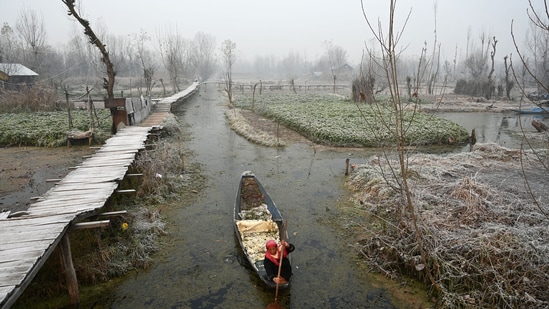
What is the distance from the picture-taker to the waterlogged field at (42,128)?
1407 centimetres

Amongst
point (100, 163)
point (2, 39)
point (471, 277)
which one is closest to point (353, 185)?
point (471, 277)

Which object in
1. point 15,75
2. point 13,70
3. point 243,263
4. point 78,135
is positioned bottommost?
point 243,263

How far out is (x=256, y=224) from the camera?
6.79m

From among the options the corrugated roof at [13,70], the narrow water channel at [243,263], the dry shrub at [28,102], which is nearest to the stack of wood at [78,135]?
the narrow water channel at [243,263]

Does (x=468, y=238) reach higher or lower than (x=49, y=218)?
lower

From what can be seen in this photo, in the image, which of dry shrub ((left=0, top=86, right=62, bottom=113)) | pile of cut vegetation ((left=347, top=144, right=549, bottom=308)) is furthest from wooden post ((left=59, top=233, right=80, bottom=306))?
dry shrub ((left=0, top=86, right=62, bottom=113))

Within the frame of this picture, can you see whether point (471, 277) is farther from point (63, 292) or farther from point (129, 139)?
point (129, 139)

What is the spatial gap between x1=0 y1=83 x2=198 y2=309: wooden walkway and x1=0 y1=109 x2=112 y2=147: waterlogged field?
6365mm

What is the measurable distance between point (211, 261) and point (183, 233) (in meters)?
1.33

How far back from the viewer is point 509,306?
15.8ft

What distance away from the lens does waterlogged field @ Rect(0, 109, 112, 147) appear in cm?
1407

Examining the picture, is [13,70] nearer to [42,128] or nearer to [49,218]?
[42,128]

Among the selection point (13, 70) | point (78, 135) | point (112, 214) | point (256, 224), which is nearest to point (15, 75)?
point (13, 70)

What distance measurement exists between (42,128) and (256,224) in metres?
13.1
